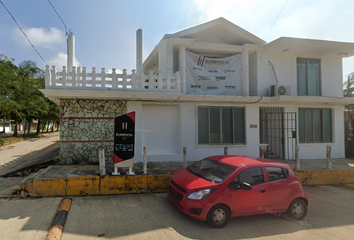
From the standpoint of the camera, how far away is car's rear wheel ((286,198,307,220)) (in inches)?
198

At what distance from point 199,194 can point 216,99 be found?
235 inches

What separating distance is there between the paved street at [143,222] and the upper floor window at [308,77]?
7.12 m

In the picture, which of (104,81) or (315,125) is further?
(315,125)

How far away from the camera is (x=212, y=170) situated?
5316 mm

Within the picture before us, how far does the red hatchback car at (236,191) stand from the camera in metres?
4.46

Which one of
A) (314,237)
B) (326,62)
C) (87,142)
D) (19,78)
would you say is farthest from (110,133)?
(19,78)

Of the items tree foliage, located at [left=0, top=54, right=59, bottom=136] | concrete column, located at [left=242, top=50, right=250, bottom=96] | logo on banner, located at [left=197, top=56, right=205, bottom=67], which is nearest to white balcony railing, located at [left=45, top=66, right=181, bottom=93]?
logo on banner, located at [left=197, top=56, right=205, bottom=67]

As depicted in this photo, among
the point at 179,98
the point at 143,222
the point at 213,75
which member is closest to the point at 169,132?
the point at 179,98

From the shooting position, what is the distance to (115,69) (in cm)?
856

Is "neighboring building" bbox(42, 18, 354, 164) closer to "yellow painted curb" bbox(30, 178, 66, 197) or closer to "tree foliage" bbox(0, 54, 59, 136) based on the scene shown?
"yellow painted curb" bbox(30, 178, 66, 197)

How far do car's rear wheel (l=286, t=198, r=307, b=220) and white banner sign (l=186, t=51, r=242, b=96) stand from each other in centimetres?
631

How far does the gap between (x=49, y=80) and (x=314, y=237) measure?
30.6ft

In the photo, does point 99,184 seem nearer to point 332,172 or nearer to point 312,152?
point 332,172

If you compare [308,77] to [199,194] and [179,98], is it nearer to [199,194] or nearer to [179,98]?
[179,98]
